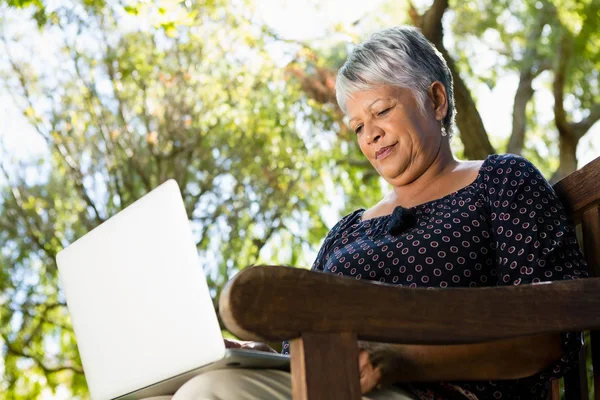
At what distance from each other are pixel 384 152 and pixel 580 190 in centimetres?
56

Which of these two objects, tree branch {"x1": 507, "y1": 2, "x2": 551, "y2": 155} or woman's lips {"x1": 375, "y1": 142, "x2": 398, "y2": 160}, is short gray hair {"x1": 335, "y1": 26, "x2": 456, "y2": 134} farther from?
tree branch {"x1": 507, "y1": 2, "x2": 551, "y2": 155}

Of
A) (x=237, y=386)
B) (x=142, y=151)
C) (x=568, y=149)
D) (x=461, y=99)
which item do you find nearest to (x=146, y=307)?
(x=237, y=386)

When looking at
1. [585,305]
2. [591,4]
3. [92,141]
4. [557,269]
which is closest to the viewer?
[585,305]

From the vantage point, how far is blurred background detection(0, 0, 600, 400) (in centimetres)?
816

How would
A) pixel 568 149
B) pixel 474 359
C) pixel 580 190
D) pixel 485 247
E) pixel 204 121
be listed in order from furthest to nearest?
pixel 204 121, pixel 568 149, pixel 485 247, pixel 580 190, pixel 474 359

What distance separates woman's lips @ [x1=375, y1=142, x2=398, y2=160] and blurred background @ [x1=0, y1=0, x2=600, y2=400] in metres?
5.39

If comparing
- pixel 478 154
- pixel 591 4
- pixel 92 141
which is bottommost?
pixel 478 154

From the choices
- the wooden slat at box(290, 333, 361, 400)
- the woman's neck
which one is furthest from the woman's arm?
the woman's neck

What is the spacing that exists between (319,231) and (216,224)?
130 centimetres

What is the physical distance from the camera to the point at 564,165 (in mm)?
6727

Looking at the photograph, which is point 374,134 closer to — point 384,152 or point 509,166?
point 384,152

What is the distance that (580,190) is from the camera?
1668mm

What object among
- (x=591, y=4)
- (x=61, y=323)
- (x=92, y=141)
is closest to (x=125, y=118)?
(x=92, y=141)

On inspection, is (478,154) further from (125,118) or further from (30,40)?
(30,40)
